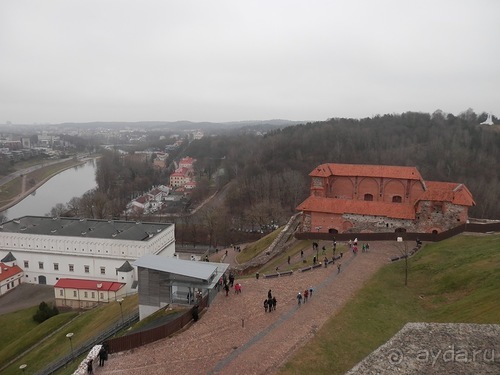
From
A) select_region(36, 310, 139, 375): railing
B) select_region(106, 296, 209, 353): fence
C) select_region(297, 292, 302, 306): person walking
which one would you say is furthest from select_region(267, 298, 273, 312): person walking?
select_region(36, 310, 139, 375): railing

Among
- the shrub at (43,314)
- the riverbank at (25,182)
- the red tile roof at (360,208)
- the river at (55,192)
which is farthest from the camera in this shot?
the riverbank at (25,182)

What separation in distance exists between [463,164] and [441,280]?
212ft

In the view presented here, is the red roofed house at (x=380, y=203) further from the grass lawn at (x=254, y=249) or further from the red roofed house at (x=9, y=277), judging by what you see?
the red roofed house at (x=9, y=277)

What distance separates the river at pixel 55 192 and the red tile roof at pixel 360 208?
2416 inches

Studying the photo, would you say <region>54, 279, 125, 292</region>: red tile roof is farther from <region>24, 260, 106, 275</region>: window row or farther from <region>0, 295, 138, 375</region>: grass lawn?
<region>0, 295, 138, 375</region>: grass lawn

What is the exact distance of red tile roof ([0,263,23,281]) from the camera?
130 feet

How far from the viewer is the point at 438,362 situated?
12.1m

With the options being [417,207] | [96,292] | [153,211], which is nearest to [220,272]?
[417,207]

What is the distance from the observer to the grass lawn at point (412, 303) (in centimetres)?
1496

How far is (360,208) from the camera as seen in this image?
106ft

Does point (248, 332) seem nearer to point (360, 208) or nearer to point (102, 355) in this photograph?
point (102, 355)

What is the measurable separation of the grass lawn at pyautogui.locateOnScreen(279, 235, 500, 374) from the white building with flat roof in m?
25.4

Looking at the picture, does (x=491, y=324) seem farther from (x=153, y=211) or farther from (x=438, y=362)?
(x=153, y=211)

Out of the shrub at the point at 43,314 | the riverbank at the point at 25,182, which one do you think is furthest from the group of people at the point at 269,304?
the riverbank at the point at 25,182
